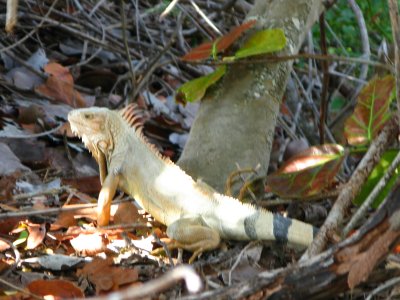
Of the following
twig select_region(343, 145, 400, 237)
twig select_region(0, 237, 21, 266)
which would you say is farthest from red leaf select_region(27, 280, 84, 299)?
twig select_region(343, 145, 400, 237)

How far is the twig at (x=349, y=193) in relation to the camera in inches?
103

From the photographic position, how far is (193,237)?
3316mm

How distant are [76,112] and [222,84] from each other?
818 mm

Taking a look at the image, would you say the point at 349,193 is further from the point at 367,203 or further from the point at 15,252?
A: the point at 15,252

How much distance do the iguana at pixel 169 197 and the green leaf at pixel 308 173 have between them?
0.43 feet

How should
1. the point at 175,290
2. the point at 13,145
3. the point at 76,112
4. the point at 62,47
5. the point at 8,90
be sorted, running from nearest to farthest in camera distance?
1. the point at 175,290
2. the point at 76,112
3. the point at 13,145
4. the point at 8,90
5. the point at 62,47

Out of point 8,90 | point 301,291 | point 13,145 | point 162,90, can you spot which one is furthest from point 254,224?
point 162,90

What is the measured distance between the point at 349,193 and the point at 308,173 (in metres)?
0.55

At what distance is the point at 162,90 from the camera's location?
6566 millimetres

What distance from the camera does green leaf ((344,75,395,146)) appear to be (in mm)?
3197

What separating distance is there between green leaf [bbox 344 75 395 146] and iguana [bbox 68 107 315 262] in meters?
0.44

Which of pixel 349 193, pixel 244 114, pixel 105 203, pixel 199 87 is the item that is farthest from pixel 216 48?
pixel 349 193

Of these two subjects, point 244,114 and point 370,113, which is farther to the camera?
point 244,114

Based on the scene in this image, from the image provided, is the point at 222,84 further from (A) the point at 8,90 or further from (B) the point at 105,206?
(A) the point at 8,90
